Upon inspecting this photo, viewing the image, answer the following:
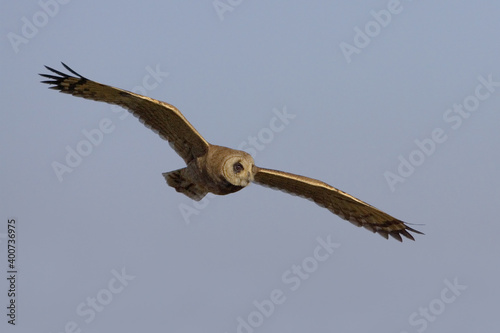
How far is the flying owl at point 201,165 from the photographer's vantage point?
47.1 feet

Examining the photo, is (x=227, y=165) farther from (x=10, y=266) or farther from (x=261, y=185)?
(x=10, y=266)

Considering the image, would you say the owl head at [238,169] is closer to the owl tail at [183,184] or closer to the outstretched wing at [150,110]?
the outstretched wing at [150,110]

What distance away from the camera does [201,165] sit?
14961 millimetres

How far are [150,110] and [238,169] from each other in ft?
6.01

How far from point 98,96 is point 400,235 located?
647 cm

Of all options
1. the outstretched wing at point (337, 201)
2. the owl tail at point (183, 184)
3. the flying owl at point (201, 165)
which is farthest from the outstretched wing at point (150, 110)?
the outstretched wing at point (337, 201)

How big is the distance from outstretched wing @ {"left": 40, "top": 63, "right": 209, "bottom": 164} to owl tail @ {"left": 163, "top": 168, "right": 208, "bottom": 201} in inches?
23.1

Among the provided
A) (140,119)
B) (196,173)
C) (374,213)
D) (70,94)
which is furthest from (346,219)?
(70,94)

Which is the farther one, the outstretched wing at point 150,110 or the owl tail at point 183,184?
the owl tail at point 183,184

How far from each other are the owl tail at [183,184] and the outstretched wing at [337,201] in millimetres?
1082

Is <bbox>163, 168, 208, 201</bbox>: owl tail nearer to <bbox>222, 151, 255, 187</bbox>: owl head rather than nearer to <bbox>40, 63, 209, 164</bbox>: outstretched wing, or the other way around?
<bbox>40, 63, 209, 164</bbox>: outstretched wing

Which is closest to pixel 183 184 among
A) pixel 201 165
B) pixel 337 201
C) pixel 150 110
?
pixel 201 165

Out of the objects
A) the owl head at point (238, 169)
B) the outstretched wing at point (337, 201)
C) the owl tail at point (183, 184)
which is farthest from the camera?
the owl tail at point (183, 184)

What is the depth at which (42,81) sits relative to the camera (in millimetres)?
14773
